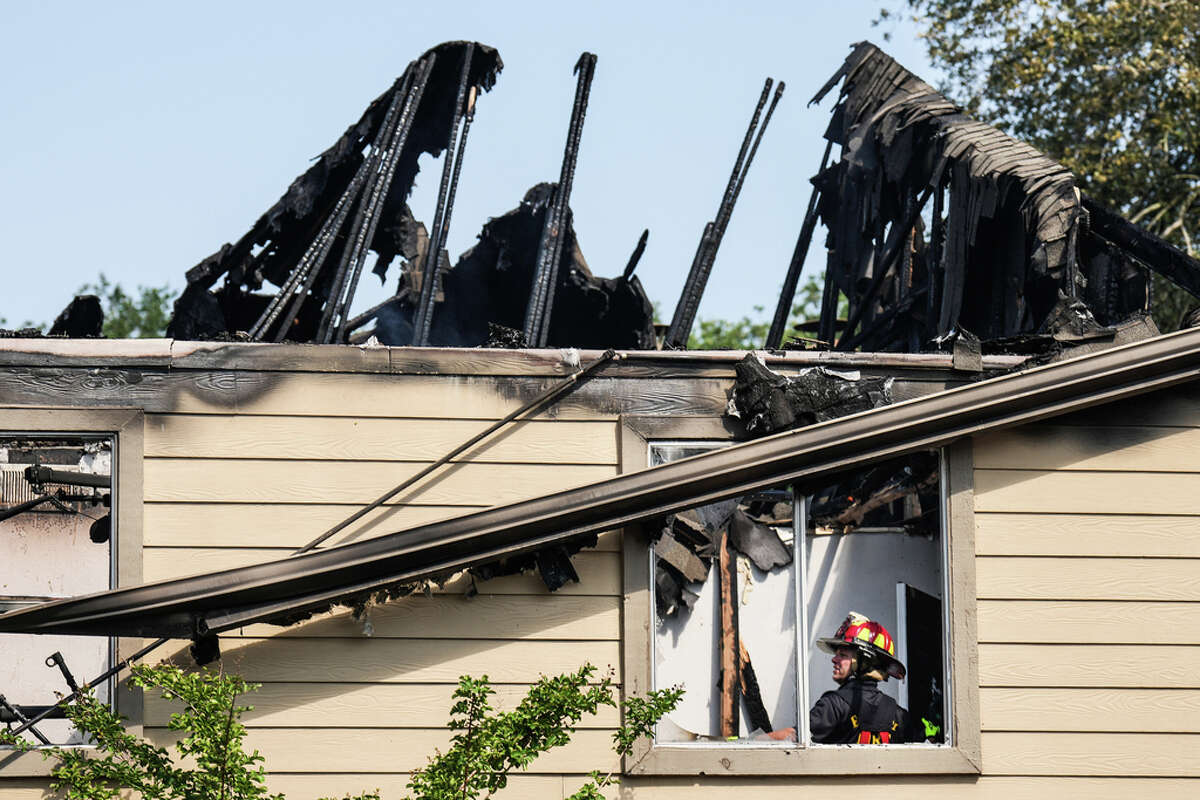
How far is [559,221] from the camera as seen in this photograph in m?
8.00

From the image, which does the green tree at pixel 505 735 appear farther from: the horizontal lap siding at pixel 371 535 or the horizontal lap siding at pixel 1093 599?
the horizontal lap siding at pixel 1093 599

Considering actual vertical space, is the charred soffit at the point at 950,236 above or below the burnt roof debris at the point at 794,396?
above

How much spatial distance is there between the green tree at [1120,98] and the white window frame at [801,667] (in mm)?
13128

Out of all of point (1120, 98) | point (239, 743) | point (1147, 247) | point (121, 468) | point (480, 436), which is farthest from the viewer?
point (1120, 98)

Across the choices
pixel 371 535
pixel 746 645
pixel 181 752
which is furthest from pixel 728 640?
pixel 181 752

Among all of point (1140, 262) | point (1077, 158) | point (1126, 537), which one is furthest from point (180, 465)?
point (1077, 158)

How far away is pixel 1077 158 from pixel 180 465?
50.5ft

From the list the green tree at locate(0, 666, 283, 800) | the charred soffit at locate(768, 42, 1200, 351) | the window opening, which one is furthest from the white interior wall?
the green tree at locate(0, 666, 283, 800)

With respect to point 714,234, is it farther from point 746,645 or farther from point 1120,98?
point 1120,98

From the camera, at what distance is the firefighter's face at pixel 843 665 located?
619 centimetres

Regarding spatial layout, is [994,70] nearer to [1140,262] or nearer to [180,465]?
[1140,262]

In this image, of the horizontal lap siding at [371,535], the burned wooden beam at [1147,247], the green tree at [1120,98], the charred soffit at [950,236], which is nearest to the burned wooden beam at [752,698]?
the horizontal lap siding at [371,535]

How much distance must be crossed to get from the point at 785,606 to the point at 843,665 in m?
0.38

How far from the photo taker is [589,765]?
602 centimetres
